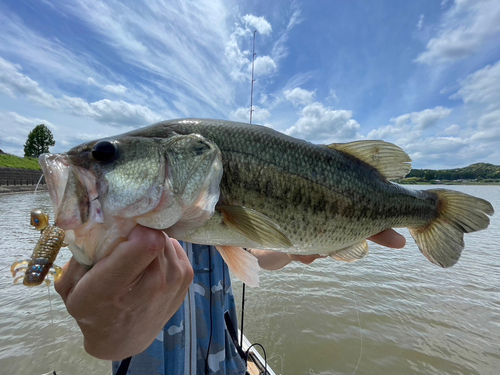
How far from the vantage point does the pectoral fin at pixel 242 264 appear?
1.64m

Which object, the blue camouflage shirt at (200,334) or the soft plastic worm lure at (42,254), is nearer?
the blue camouflage shirt at (200,334)

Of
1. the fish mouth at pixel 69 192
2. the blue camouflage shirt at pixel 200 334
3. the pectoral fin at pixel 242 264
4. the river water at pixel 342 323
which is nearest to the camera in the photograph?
the fish mouth at pixel 69 192

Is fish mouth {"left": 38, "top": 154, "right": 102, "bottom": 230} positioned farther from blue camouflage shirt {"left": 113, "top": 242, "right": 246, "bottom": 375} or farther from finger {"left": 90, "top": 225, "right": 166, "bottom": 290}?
blue camouflage shirt {"left": 113, "top": 242, "right": 246, "bottom": 375}

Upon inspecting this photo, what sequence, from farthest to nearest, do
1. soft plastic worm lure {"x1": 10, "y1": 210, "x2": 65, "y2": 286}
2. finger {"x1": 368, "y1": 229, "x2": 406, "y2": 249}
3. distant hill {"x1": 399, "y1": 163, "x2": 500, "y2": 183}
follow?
distant hill {"x1": 399, "y1": 163, "x2": 500, "y2": 183}
soft plastic worm lure {"x1": 10, "y1": 210, "x2": 65, "y2": 286}
finger {"x1": 368, "y1": 229, "x2": 406, "y2": 249}

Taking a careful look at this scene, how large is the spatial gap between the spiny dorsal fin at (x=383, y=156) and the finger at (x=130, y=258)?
161 cm

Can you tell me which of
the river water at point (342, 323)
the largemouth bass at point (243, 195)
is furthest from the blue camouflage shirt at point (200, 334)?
the river water at point (342, 323)

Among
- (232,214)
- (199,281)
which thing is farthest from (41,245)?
(232,214)

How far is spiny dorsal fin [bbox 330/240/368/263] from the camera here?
7.30ft

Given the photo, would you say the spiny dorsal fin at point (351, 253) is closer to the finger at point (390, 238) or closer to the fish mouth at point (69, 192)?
the finger at point (390, 238)

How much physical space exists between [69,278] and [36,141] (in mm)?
65524

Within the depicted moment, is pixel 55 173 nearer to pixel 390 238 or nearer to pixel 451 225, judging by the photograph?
pixel 390 238

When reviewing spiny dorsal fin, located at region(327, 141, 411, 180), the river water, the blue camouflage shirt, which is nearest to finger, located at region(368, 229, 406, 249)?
Answer: spiny dorsal fin, located at region(327, 141, 411, 180)

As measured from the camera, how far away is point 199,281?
231 centimetres

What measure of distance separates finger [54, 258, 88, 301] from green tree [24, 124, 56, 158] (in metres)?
63.5
